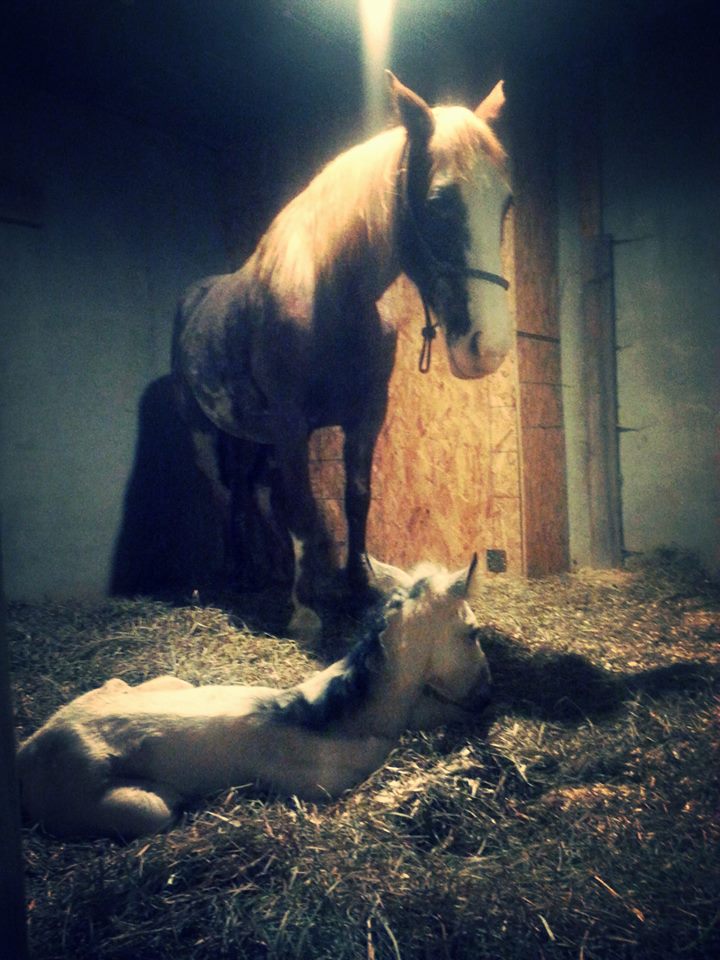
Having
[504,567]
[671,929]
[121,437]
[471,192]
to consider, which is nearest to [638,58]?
[471,192]

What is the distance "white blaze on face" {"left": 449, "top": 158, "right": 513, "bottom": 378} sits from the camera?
195cm

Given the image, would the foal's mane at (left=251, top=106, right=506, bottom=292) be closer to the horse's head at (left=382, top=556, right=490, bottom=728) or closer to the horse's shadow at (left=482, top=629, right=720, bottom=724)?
the horse's head at (left=382, top=556, right=490, bottom=728)

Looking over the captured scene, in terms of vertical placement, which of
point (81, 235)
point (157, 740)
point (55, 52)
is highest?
point (55, 52)

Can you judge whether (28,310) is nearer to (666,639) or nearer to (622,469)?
(666,639)

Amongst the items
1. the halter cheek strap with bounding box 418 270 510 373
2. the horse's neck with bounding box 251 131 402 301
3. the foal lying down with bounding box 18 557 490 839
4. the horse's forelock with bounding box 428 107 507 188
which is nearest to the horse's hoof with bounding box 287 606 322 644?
the foal lying down with bounding box 18 557 490 839

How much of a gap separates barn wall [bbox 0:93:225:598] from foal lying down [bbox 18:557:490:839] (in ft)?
1.44

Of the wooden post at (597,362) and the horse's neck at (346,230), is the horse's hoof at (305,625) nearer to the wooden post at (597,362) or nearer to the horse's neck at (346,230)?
the horse's neck at (346,230)

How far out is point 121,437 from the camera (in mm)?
2055

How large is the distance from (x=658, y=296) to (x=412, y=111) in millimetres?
1391

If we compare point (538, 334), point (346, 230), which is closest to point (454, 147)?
point (346, 230)

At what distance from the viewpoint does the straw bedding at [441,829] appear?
1.24 meters

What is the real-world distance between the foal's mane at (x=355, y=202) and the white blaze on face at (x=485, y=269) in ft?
0.17

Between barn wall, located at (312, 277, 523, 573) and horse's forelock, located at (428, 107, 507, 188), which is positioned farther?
barn wall, located at (312, 277, 523, 573)

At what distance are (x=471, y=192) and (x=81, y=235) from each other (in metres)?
1.06
